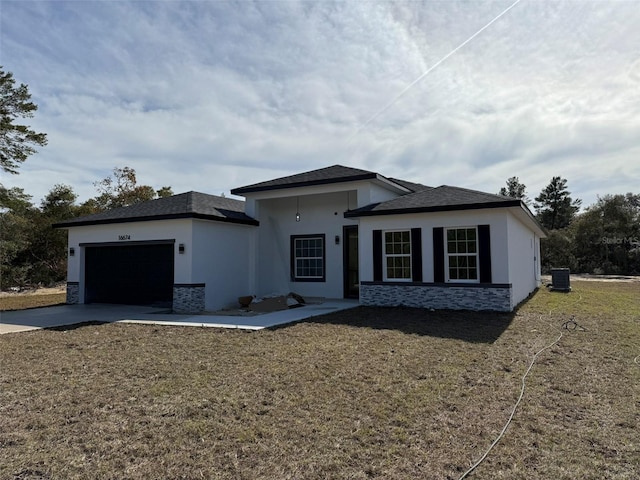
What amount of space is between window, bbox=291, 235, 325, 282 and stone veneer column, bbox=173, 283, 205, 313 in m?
4.40

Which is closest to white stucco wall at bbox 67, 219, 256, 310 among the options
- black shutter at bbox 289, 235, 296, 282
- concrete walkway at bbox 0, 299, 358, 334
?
concrete walkway at bbox 0, 299, 358, 334

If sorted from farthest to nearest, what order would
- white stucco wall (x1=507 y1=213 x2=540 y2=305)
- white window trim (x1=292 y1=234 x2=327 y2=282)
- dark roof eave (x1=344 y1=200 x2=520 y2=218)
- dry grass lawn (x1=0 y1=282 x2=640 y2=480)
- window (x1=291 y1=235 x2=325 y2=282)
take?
window (x1=291 y1=235 x2=325 y2=282)
white window trim (x1=292 y1=234 x2=327 y2=282)
white stucco wall (x1=507 y1=213 x2=540 y2=305)
dark roof eave (x1=344 y1=200 x2=520 y2=218)
dry grass lawn (x1=0 y1=282 x2=640 y2=480)

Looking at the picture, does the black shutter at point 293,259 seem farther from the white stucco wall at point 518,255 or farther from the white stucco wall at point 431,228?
the white stucco wall at point 518,255

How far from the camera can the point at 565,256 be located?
33844 millimetres

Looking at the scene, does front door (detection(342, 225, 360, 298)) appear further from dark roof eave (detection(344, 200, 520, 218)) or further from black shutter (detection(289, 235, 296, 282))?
dark roof eave (detection(344, 200, 520, 218))

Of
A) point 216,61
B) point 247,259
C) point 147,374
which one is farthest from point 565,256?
point 147,374

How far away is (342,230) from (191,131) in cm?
659

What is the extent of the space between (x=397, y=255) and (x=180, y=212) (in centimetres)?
672

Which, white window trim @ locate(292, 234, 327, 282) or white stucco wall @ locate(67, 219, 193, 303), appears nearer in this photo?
white stucco wall @ locate(67, 219, 193, 303)

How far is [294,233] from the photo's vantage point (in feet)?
52.3

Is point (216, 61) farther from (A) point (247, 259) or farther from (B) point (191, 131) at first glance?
(A) point (247, 259)

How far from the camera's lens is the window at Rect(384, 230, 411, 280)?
1224 cm

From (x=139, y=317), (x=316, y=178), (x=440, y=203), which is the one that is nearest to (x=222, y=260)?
(x=139, y=317)

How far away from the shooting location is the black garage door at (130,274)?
1321 centimetres
